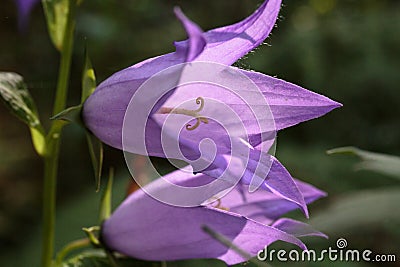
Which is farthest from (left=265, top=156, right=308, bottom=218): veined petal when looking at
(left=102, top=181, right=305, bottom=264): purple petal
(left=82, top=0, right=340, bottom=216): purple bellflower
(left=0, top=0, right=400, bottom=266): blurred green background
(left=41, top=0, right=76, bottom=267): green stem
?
(left=0, top=0, right=400, bottom=266): blurred green background

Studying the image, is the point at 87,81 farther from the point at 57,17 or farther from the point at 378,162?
the point at 378,162

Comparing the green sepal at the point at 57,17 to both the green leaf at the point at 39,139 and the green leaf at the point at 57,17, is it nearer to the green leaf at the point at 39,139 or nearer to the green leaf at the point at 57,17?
the green leaf at the point at 57,17

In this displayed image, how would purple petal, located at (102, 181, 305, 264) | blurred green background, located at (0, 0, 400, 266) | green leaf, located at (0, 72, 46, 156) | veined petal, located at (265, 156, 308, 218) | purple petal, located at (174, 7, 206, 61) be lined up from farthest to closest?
blurred green background, located at (0, 0, 400, 266), green leaf, located at (0, 72, 46, 156), purple petal, located at (102, 181, 305, 264), veined petal, located at (265, 156, 308, 218), purple petal, located at (174, 7, 206, 61)

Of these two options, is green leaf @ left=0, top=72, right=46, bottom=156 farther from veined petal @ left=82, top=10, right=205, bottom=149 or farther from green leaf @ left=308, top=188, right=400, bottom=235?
green leaf @ left=308, top=188, right=400, bottom=235

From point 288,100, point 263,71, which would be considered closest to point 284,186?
point 288,100

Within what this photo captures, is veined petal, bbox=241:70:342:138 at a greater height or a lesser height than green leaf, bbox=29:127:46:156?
greater
